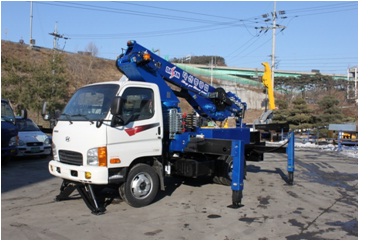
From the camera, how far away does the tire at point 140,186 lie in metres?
6.59

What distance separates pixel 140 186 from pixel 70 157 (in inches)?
55.4

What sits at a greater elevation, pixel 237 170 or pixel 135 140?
pixel 135 140

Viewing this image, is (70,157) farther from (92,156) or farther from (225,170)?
(225,170)

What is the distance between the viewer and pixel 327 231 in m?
5.52

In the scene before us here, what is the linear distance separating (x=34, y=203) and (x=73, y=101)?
217cm

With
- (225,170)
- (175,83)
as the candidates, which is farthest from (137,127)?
(225,170)

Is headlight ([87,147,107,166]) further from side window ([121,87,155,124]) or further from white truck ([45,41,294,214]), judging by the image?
side window ([121,87,155,124])

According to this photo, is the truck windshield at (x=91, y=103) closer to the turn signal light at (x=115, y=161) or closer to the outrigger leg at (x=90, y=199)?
the turn signal light at (x=115, y=161)

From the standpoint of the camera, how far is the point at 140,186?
6.82 m

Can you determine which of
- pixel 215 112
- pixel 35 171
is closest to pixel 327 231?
pixel 215 112

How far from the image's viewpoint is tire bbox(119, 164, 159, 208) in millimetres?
6590

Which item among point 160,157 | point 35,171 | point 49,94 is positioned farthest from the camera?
point 49,94

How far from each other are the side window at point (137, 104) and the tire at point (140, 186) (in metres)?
0.95

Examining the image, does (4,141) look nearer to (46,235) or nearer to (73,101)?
(73,101)
